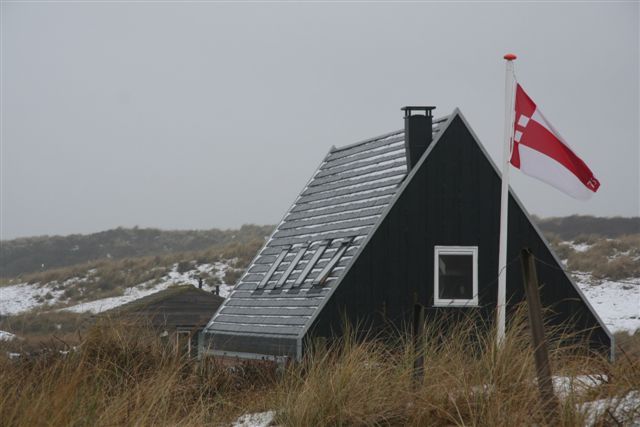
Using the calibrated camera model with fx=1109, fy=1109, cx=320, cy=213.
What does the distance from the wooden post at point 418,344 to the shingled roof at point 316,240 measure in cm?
913

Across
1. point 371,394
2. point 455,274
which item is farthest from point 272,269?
point 371,394

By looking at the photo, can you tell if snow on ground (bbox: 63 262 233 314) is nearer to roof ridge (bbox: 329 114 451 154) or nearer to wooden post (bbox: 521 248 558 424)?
roof ridge (bbox: 329 114 451 154)

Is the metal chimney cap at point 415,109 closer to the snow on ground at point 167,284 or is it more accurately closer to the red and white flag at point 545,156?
the red and white flag at point 545,156

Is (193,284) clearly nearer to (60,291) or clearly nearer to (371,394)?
(60,291)

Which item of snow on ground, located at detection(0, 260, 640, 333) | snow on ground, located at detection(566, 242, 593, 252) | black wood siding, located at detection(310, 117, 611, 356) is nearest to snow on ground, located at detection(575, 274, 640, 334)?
snow on ground, located at detection(0, 260, 640, 333)

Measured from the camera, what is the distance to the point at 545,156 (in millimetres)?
14922

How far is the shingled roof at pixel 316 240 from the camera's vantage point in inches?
786

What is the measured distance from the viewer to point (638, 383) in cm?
809

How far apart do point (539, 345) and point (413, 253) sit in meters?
11.9

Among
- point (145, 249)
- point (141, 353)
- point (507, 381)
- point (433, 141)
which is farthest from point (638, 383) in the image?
point (145, 249)

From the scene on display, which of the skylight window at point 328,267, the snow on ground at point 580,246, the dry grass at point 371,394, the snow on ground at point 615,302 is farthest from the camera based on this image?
the snow on ground at point 580,246

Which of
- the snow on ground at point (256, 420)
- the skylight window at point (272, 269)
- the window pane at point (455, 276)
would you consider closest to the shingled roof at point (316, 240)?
the skylight window at point (272, 269)

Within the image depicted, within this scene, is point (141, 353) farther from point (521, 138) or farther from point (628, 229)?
point (628, 229)

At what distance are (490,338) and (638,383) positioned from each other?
1.42m
